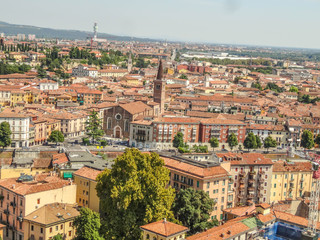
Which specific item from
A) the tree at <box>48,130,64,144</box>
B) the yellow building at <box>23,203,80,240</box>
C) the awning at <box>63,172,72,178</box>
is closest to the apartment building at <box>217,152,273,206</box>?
the awning at <box>63,172,72,178</box>

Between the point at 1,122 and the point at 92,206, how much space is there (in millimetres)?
28092

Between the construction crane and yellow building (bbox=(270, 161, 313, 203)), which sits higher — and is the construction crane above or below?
above

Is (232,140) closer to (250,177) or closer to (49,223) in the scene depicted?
(250,177)

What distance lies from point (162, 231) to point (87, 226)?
489 centimetres

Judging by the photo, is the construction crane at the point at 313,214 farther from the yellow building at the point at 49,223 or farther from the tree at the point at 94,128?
the tree at the point at 94,128

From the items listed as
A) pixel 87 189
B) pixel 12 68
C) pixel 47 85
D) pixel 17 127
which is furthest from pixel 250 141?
pixel 12 68

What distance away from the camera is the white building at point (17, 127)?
57.4 meters

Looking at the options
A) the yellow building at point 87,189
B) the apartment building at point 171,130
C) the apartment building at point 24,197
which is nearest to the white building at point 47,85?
the apartment building at point 171,130

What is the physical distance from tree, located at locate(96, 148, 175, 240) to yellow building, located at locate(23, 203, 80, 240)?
2.20m

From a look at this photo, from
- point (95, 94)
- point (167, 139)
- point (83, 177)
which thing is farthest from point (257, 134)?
point (83, 177)

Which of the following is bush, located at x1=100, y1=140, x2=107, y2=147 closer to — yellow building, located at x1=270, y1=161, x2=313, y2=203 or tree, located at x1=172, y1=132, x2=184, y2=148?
tree, located at x1=172, y1=132, x2=184, y2=148

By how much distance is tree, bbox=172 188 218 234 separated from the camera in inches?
1236

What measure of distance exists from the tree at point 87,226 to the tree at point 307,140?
45.3 m

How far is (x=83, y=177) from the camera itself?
3412 centimetres
